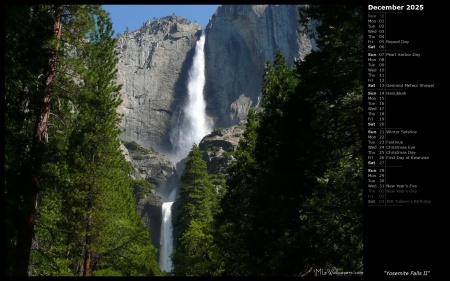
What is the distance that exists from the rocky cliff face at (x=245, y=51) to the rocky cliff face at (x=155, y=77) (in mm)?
9381

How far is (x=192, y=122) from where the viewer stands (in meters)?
130

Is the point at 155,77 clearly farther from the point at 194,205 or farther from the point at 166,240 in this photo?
the point at 194,205

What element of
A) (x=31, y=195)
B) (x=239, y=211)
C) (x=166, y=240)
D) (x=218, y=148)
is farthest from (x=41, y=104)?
(x=218, y=148)

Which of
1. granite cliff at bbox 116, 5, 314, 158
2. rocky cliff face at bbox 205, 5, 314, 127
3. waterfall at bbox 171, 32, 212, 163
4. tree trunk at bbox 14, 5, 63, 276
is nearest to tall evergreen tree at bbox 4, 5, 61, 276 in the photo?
tree trunk at bbox 14, 5, 63, 276

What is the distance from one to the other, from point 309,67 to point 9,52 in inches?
308

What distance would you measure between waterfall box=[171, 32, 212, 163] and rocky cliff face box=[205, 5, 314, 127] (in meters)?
2.36

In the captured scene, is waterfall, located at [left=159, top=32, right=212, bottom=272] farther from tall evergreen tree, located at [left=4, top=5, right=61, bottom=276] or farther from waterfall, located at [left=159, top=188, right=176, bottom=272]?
tall evergreen tree, located at [left=4, top=5, right=61, bottom=276]

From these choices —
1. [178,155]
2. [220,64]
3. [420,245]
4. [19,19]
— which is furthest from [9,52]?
[220,64]

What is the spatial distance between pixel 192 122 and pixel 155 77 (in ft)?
72.3

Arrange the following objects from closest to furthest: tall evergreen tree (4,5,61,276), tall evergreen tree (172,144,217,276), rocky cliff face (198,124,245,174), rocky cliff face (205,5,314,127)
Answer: tall evergreen tree (4,5,61,276)
tall evergreen tree (172,144,217,276)
rocky cliff face (198,124,245,174)
rocky cliff face (205,5,314,127)

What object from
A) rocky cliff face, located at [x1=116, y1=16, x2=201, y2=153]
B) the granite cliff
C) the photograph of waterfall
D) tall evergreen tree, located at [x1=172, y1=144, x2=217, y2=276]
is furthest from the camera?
the granite cliff

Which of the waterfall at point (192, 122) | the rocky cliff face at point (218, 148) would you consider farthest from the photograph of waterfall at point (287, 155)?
the waterfall at point (192, 122)

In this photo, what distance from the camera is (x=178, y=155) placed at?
412 feet

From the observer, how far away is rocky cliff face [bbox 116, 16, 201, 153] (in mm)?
130500
